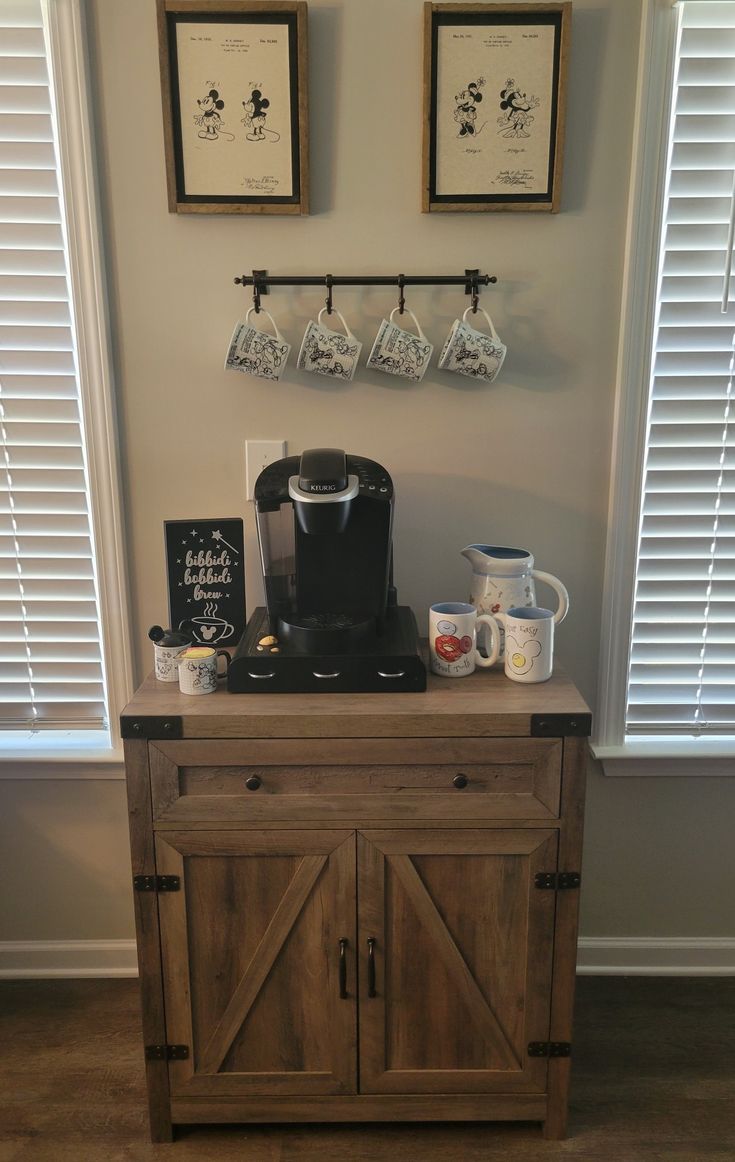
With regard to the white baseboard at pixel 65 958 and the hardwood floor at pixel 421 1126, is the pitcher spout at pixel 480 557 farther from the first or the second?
the white baseboard at pixel 65 958

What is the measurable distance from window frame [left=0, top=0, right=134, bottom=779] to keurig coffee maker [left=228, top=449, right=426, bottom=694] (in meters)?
0.39

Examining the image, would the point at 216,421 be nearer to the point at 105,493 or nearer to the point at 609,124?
the point at 105,493

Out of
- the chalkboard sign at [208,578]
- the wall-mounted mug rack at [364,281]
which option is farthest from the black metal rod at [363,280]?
the chalkboard sign at [208,578]

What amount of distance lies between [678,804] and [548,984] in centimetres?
64

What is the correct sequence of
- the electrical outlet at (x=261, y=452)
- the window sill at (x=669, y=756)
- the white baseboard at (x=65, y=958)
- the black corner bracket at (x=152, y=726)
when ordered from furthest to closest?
the white baseboard at (x=65, y=958)
the window sill at (x=669, y=756)
the electrical outlet at (x=261, y=452)
the black corner bracket at (x=152, y=726)

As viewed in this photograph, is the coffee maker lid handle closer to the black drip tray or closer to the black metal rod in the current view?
the black drip tray

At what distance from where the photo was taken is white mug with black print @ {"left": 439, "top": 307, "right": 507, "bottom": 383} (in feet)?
5.64

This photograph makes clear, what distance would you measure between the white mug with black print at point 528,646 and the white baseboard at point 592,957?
0.88 metres

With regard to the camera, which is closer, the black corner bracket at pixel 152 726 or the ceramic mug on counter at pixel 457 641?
the black corner bracket at pixel 152 726

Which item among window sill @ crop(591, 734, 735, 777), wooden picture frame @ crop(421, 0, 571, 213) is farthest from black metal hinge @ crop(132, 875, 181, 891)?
wooden picture frame @ crop(421, 0, 571, 213)

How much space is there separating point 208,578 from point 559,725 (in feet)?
2.46

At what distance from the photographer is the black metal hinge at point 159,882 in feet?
5.00

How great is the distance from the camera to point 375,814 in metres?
1.51

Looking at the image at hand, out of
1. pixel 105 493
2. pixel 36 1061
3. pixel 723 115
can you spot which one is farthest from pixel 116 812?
pixel 723 115
